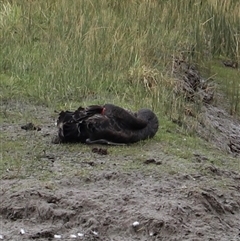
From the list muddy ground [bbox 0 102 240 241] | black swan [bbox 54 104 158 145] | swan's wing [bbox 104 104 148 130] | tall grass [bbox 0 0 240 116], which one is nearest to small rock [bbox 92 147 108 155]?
muddy ground [bbox 0 102 240 241]

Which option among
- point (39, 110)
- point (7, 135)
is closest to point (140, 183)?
point (7, 135)

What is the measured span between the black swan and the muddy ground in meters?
0.09

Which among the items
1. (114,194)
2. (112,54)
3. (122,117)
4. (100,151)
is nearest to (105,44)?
(112,54)

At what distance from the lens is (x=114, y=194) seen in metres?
5.37

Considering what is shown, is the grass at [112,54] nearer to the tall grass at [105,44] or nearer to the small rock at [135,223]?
the tall grass at [105,44]

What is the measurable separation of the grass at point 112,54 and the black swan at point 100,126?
12cm

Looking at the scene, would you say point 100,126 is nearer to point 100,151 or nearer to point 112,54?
point 100,151

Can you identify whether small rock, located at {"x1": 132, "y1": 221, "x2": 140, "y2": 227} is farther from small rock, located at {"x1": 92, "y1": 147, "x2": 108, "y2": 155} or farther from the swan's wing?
the swan's wing

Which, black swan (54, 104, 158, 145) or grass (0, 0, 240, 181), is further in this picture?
grass (0, 0, 240, 181)

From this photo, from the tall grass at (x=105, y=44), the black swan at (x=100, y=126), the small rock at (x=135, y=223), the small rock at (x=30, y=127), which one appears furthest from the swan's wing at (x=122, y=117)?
the small rock at (x=135, y=223)

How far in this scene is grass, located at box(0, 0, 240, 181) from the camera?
7.52 metres

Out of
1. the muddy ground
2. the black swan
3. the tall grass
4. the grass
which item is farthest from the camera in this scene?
the tall grass

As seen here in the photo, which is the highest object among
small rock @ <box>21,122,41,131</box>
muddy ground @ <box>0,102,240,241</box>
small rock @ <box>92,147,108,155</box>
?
muddy ground @ <box>0,102,240,241</box>

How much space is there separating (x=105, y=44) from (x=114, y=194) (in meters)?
3.84
